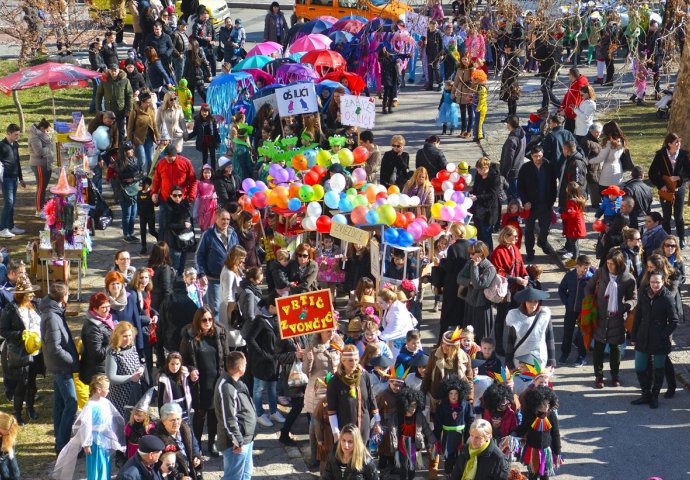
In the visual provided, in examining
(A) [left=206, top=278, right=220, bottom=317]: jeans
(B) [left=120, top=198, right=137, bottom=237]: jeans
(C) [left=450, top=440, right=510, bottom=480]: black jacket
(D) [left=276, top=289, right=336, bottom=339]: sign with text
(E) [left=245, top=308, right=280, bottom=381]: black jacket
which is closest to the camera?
(C) [left=450, top=440, right=510, bottom=480]: black jacket

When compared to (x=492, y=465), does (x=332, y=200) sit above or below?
above

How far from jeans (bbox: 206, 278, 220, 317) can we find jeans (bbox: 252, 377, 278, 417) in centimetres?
173

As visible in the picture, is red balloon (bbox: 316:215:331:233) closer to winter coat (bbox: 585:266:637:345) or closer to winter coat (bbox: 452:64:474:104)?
winter coat (bbox: 585:266:637:345)

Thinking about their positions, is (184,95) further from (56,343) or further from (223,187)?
(56,343)

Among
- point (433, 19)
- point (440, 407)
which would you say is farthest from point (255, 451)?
point (433, 19)

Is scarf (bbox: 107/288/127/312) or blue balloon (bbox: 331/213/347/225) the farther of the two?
blue balloon (bbox: 331/213/347/225)

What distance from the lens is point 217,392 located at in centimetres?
1075

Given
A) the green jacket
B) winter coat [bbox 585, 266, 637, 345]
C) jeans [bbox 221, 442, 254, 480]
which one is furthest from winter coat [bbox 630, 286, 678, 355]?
the green jacket

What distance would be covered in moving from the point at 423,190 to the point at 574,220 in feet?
7.14

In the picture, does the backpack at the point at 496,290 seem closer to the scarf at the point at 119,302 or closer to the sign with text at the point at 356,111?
the scarf at the point at 119,302

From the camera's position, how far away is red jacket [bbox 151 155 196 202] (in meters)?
16.1

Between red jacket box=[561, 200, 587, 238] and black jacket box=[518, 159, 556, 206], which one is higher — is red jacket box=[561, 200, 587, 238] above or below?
below

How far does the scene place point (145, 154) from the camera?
19.2 m

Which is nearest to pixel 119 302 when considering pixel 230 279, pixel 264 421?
pixel 230 279
